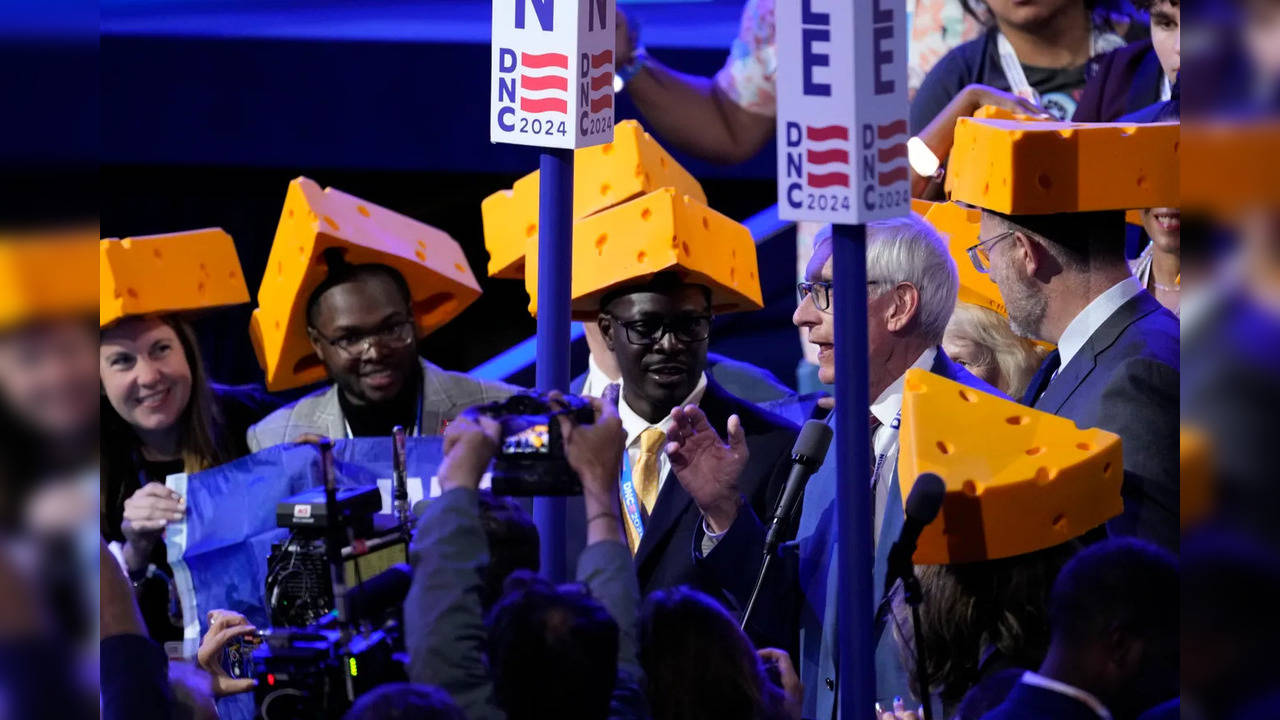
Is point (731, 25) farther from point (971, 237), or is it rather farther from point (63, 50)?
point (63, 50)

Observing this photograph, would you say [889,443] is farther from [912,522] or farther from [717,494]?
[912,522]

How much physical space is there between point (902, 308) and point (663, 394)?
58cm

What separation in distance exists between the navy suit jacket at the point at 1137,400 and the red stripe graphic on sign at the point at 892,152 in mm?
700

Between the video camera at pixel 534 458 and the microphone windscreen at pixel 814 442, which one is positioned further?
the microphone windscreen at pixel 814 442

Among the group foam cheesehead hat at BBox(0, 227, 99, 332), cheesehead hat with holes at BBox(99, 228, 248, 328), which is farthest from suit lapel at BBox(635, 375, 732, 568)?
foam cheesehead hat at BBox(0, 227, 99, 332)

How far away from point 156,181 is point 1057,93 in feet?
11.1

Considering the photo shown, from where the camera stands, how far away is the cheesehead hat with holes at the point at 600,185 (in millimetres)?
3486

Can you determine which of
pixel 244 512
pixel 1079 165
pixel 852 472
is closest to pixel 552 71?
pixel 852 472

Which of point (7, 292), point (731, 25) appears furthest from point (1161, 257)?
point (731, 25)

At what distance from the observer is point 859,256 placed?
7.29ft

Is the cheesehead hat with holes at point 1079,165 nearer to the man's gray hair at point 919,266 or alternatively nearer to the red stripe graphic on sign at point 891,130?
the man's gray hair at point 919,266

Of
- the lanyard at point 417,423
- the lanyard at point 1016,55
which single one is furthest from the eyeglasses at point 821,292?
the lanyard at point 1016,55

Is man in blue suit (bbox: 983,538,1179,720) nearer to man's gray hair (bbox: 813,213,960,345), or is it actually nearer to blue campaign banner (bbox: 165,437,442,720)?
man's gray hair (bbox: 813,213,960,345)

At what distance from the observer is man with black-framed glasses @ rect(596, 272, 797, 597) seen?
314 centimetres
